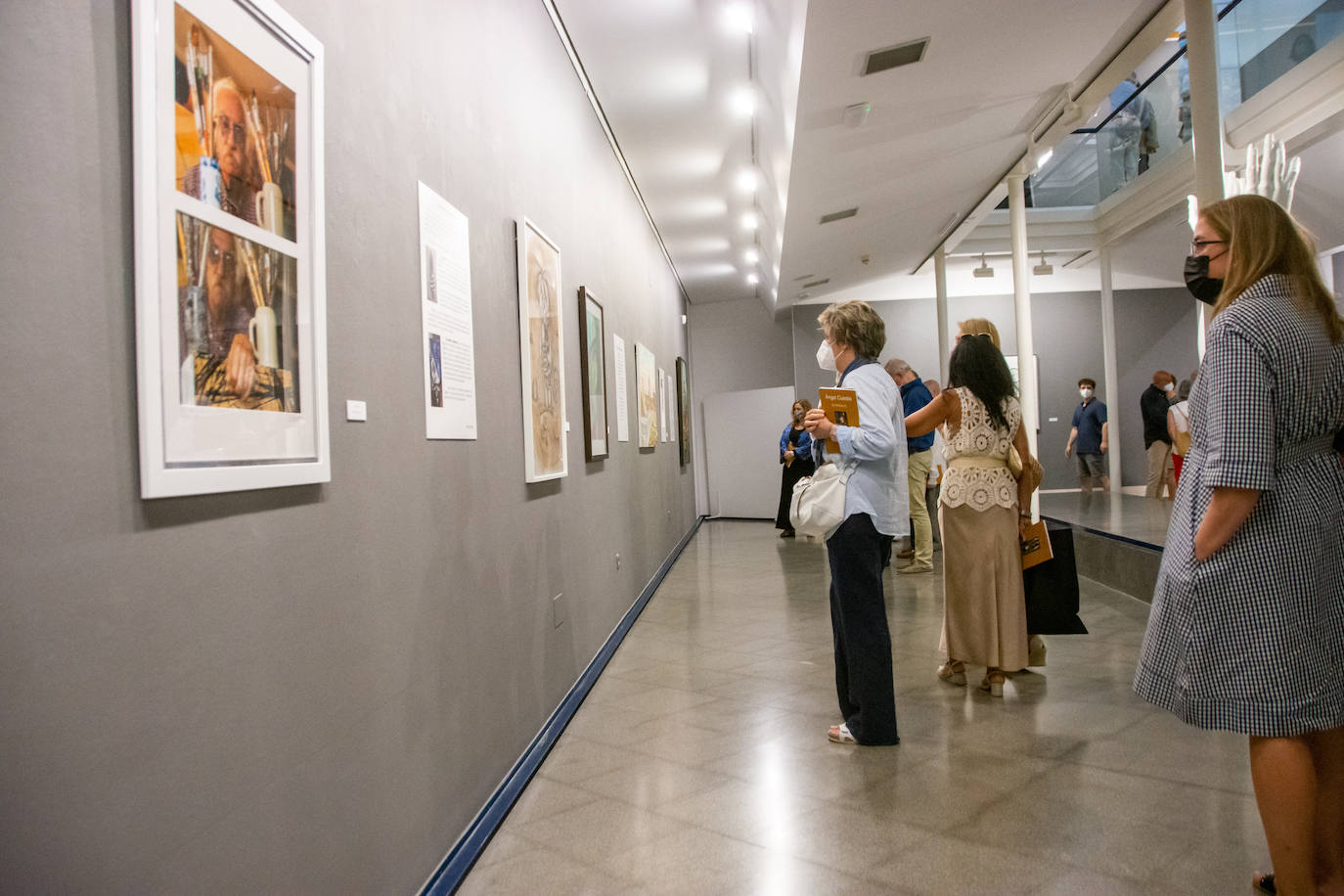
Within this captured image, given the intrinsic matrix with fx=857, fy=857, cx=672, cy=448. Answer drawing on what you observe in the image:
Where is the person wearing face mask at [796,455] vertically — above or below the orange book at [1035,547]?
above

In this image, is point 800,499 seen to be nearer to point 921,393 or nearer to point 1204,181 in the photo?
point 1204,181

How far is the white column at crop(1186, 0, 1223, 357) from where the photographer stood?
429cm

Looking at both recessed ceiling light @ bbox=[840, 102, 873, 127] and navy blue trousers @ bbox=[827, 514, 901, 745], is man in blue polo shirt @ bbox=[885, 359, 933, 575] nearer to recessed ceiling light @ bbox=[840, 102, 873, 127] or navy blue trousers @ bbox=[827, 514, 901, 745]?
recessed ceiling light @ bbox=[840, 102, 873, 127]

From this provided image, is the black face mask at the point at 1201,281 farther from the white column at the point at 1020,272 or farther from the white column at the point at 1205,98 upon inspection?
the white column at the point at 1020,272

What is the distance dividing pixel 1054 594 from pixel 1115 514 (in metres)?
5.52

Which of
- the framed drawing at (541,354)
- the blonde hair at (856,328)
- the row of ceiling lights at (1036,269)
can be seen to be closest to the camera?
the blonde hair at (856,328)

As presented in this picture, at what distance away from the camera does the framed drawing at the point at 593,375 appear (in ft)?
15.6

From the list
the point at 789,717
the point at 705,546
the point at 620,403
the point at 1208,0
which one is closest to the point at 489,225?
the point at 789,717

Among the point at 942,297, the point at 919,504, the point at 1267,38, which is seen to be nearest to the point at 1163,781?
the point at 919,504

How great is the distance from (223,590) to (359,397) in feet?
2.21

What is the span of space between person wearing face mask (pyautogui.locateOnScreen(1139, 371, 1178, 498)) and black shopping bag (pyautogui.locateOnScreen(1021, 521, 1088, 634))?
7620mm

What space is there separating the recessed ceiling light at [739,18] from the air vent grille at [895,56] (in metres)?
0.71

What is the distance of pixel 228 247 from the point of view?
1.46 m

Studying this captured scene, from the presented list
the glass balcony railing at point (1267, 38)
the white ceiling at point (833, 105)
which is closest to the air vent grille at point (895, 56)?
the white ceiling at point (833, 105)
